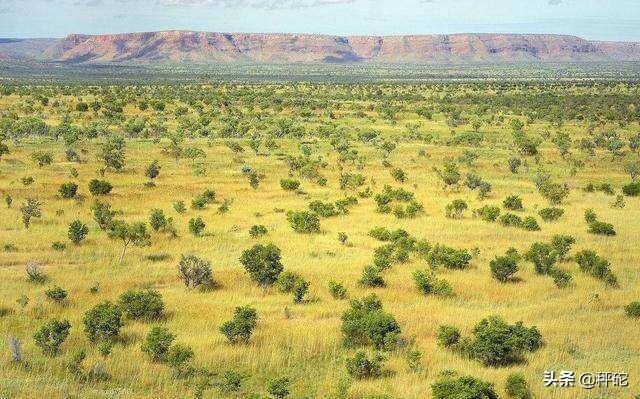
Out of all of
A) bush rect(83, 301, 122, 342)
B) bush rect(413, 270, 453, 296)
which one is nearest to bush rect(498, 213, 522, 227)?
bush rect(413, 270, 453, 296)

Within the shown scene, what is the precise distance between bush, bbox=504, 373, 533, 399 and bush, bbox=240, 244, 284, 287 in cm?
966

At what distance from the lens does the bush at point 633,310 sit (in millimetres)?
18328

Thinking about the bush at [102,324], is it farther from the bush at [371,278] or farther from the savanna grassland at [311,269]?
the bush at [371,278]

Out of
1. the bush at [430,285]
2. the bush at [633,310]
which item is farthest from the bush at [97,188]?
the bush at [633,310]

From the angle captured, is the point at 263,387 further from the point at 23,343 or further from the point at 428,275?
the point at 428,275

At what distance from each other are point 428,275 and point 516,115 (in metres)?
70.7

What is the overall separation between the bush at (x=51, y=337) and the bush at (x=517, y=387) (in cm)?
1085

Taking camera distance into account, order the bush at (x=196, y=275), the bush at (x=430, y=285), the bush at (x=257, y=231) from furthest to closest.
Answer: the bush at (x=257, y=231), the bush at (x=196, y=275), the bush at (x=430, y=285)

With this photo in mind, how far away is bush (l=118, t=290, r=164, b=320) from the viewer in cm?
1750

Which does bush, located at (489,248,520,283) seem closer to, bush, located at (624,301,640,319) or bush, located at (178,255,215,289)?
bush, located at (624,301,640,319)

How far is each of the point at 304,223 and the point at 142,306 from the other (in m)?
12.1

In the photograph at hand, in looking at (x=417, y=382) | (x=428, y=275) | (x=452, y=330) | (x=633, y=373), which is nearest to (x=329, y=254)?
(x=428, y=275)

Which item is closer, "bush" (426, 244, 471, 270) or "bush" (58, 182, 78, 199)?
"bush" (426, 244, 471, 270)

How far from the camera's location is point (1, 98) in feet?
309
